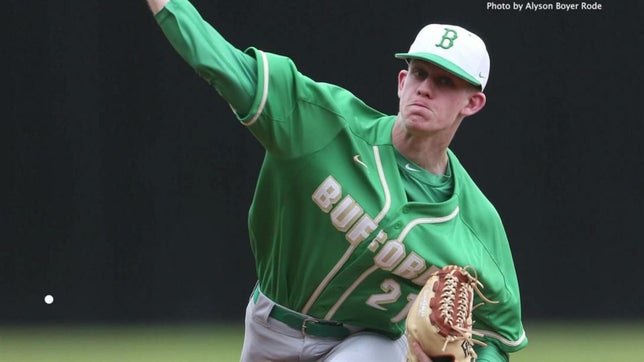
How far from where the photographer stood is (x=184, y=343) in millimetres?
7992

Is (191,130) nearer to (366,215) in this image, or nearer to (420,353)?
(366,215)

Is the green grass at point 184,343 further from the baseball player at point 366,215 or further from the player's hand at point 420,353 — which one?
the player's hand at point 420,353

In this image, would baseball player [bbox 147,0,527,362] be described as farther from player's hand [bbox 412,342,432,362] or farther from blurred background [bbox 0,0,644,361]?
blurred background [bbox 0,0,644,361]

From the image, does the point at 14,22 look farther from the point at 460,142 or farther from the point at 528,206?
the point at 528,206

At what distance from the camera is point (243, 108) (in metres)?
3.79

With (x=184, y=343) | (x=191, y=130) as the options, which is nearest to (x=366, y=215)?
(x=184, y=343)

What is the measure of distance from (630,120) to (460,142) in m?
1.19

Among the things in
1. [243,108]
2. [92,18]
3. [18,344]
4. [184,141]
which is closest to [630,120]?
[184,141]

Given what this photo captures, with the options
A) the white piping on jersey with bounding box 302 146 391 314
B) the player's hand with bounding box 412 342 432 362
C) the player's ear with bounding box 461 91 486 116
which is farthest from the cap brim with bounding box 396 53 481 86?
the player's hand with bounding box 412 342 432 362

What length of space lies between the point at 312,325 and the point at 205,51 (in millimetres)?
1077

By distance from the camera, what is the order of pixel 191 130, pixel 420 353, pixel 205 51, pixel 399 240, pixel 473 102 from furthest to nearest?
pixel 191 130
pixel 473 102
pixel 399 240
pixel 420 353
pixel 205 51

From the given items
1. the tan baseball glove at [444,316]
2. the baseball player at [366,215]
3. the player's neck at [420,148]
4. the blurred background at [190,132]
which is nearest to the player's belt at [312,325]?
the baseball player at [366,215]

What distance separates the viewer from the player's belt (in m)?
4.21

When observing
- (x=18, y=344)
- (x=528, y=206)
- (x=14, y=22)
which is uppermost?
(x=14, y=22)
